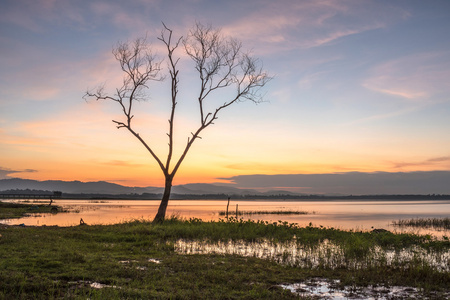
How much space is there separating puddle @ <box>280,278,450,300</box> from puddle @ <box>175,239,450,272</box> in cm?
256

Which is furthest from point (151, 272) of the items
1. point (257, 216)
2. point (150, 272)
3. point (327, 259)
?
point (257, 216)

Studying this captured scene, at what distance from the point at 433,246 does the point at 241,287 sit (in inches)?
478

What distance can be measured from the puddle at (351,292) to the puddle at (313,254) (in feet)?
8.40

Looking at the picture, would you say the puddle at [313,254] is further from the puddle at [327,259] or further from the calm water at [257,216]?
the calm water at [257,216]

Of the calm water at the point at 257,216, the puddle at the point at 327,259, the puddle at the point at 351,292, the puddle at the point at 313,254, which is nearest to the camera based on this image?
the puddle at the point at 351,292

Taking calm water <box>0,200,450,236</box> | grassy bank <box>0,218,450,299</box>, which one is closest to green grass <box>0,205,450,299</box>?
grassy bank <box>0,218,450,299</box>

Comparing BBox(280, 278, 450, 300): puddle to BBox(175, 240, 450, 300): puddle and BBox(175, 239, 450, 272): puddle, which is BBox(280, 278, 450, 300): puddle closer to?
BBox(175, 240, 450, 300): puddle

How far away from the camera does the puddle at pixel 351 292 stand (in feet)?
27.0

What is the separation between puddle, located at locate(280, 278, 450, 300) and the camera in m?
8.24

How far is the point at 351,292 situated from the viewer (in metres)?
8.66

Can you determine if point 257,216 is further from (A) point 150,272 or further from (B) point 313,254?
(A) point 150,272

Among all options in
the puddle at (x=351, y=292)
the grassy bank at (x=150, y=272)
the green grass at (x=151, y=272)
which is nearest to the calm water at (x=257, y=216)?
the green grass at (x=151, y=272)

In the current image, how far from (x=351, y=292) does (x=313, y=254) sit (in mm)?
5897

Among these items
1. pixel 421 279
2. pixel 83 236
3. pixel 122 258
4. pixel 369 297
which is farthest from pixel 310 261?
pixel 83 236
